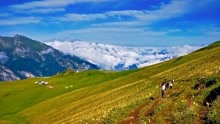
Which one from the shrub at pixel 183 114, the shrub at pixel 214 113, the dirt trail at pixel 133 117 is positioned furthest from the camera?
the dirt trail at pixel 133 117

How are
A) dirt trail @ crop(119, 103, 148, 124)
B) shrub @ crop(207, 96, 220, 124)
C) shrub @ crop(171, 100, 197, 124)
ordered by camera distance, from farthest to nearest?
1. dirt trail @ crop(119, 103, 148, 124)
2. shrub @ crop(171, 100, 197, 124)
3. shrub @ crop(207, 96, 220, 124)

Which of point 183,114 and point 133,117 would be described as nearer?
point 183,114

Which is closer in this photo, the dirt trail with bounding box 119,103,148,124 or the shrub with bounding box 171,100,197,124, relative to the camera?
the shrub with bounding box 171,100,197,124

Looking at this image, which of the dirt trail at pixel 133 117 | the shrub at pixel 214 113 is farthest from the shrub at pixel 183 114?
the dirt trail at pixel 133 117

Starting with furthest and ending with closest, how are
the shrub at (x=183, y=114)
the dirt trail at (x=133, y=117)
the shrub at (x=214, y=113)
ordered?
1. the dirt trail at (x=133, y=117)
2. the shrub at (x=183, y=114)
3. the shrub at (x=214, y=113)

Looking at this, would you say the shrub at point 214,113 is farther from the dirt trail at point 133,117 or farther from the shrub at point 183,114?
the dirt trail at point 133,117

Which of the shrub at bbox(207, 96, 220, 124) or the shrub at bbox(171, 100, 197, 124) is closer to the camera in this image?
the shrub at bbox(207, 96, 220, 124)

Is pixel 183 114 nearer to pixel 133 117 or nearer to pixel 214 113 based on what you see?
pixel 214 113

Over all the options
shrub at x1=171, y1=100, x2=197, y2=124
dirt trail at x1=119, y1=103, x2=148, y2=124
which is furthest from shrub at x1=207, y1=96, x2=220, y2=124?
dirt trail at x1=119, y1=103, x2=148, y2=124

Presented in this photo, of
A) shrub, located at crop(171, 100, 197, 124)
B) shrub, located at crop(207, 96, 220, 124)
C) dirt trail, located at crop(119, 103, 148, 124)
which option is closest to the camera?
shrub, located at crop(207, 96, 220, 124)

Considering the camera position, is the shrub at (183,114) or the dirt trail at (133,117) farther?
the dirt trail at (133,117)

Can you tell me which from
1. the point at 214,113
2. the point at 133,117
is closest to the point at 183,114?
the point at 214,113

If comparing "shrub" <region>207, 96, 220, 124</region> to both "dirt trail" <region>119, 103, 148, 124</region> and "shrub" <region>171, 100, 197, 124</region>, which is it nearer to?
A: "shrub" <region>171, 100, 197, 124</region>

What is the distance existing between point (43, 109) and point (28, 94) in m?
54.3
